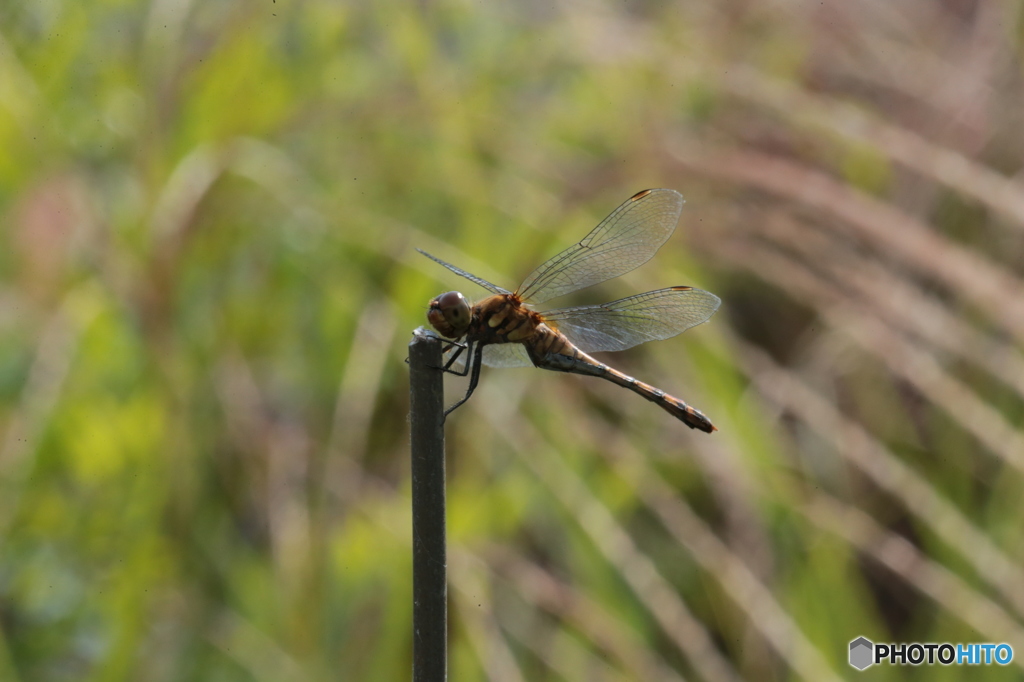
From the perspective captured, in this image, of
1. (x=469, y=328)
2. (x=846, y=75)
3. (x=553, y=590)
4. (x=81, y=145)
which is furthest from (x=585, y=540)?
(x=846, y=75)

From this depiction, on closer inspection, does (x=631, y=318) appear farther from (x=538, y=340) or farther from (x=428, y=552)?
(x=428, y=552)

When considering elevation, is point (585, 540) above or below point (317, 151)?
below

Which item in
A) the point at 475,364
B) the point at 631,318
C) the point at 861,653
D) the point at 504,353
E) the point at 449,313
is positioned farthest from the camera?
the point at 861,653

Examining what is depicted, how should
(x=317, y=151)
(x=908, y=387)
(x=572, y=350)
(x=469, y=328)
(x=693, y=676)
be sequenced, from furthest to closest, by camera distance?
(x=908, y=387) → (x=317, y=151) → (x=693, y=676) → (x=572, y=350) → (x=469, y=328)

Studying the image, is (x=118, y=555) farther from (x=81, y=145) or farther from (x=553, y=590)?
(x=81, y=145)

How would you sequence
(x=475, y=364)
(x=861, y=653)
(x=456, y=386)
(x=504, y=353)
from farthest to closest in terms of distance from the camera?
(x=456, y=386), (x=861, y=653), (x=504, y=353), (x=475, y=364)

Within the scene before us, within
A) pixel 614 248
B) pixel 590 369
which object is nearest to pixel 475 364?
pixel 590 369

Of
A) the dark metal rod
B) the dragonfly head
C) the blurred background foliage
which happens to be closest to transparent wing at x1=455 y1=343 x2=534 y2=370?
the dragonfly head
